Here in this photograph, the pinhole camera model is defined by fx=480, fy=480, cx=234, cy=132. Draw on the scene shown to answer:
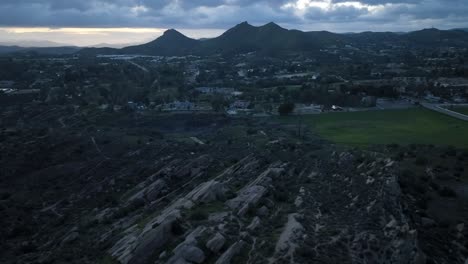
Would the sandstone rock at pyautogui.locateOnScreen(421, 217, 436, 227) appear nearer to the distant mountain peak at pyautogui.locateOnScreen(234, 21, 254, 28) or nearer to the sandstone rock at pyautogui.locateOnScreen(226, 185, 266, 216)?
the sandstone rock at pyautogui.locateOnScreen(226, 185, 266, 216)

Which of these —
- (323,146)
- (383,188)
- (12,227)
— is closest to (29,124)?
(12,227)

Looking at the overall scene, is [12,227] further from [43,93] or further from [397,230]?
[43,93]

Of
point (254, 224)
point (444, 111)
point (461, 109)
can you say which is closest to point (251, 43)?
point (461, 109)

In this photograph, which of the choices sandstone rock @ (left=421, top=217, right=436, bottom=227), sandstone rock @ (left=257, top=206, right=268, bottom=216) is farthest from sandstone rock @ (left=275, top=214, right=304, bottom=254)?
sandstone rock @ (left=421, top=217, right=436, bottom=227)

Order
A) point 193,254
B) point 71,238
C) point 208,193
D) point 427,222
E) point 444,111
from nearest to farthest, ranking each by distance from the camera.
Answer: point 193,254 → point 427,222 → point 71,238 → point 208,193 → point 444,111

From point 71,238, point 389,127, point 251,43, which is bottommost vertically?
point 251,43

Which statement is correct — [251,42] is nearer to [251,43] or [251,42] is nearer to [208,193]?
[251,43]
